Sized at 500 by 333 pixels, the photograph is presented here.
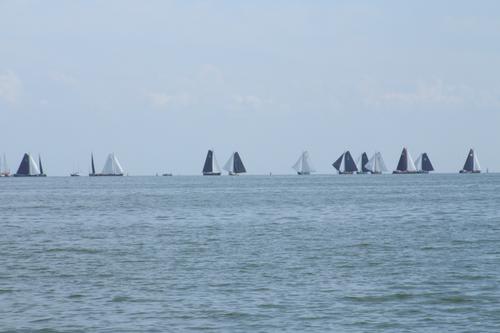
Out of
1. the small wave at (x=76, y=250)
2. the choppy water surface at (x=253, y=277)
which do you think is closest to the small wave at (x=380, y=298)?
the choppy water surface at (x=253, y=277)

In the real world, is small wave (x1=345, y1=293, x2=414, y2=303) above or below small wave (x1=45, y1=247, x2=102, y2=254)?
below

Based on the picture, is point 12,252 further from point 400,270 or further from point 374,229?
point 374,229

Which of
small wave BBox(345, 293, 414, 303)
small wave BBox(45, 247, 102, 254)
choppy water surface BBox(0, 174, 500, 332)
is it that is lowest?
small wave BBox(345, 293, 414, 303)

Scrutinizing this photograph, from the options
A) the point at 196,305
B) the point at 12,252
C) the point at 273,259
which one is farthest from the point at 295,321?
the point at 12,252

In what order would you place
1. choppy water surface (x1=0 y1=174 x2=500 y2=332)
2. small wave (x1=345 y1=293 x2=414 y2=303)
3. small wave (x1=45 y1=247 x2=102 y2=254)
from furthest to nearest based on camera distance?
1. small wave (x1=45 y1=247 x2=102 y2=254)
2. small wave (x1=345 y1=293 x2=414 y2=303)
3. choppy water surface (x1=0 y1=174 x2=500 y2=332)

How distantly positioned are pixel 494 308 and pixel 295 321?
211 inches

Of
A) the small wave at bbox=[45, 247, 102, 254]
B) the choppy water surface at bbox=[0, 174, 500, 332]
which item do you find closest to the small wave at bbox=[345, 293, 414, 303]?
the choppy water surface at bbox=[0, 174, 500, 332]

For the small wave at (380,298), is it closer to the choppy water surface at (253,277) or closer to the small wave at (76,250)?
the choppy water surface at (253,277)

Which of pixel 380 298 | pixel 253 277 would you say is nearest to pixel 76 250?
pixel 253 277

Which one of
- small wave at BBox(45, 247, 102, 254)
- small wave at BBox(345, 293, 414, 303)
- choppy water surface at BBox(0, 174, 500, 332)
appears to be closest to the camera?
choppy water surface at BBox(0, 174, 500, 332)

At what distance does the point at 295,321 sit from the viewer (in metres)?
23.5

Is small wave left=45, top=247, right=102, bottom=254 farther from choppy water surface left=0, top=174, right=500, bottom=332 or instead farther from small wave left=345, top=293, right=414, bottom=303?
small wave left=345, top=293, right=414, bottom=303

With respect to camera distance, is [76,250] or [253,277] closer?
[253,277]

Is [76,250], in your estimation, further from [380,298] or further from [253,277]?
[380,298]
